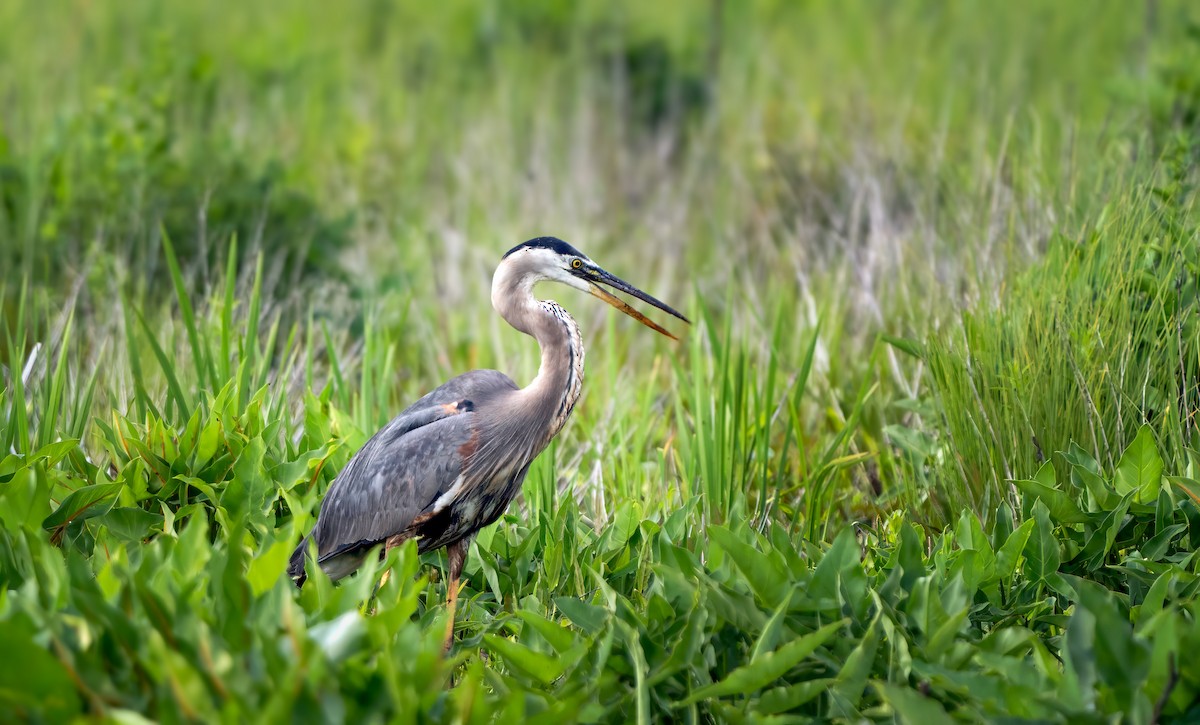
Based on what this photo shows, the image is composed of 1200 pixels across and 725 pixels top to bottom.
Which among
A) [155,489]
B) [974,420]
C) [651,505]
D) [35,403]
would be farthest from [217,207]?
[974,420]

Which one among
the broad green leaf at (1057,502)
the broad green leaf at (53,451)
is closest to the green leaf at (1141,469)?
the broad green leaf at (1057,502)

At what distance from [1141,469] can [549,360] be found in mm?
1471

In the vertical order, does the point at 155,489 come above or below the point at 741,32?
below

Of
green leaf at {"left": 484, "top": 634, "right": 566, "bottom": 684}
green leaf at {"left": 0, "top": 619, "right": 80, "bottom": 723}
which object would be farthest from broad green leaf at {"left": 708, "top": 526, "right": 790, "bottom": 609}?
green leaf at {"left": 0, "top": 619, "right": 80, "bottom": 723}

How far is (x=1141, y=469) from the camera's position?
2805 mm

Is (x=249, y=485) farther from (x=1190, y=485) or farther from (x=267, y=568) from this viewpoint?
(x=1190, y=485)

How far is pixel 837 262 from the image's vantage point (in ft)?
17.5

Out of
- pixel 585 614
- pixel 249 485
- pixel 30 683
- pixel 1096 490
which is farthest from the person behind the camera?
pixel 249 485

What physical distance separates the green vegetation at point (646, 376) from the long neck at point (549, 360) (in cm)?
31

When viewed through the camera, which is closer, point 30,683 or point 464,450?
point 30,683

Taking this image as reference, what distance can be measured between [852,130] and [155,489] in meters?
4.07

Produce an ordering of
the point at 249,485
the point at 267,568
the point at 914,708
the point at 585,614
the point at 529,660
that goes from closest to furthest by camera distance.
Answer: the point at 914,708 < the point at 267,568 < the point at 529,660 < the point at 585,614 < the point at 249,485

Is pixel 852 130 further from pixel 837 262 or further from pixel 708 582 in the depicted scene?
pixel 708 582

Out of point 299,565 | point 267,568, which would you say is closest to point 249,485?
point 299,565
